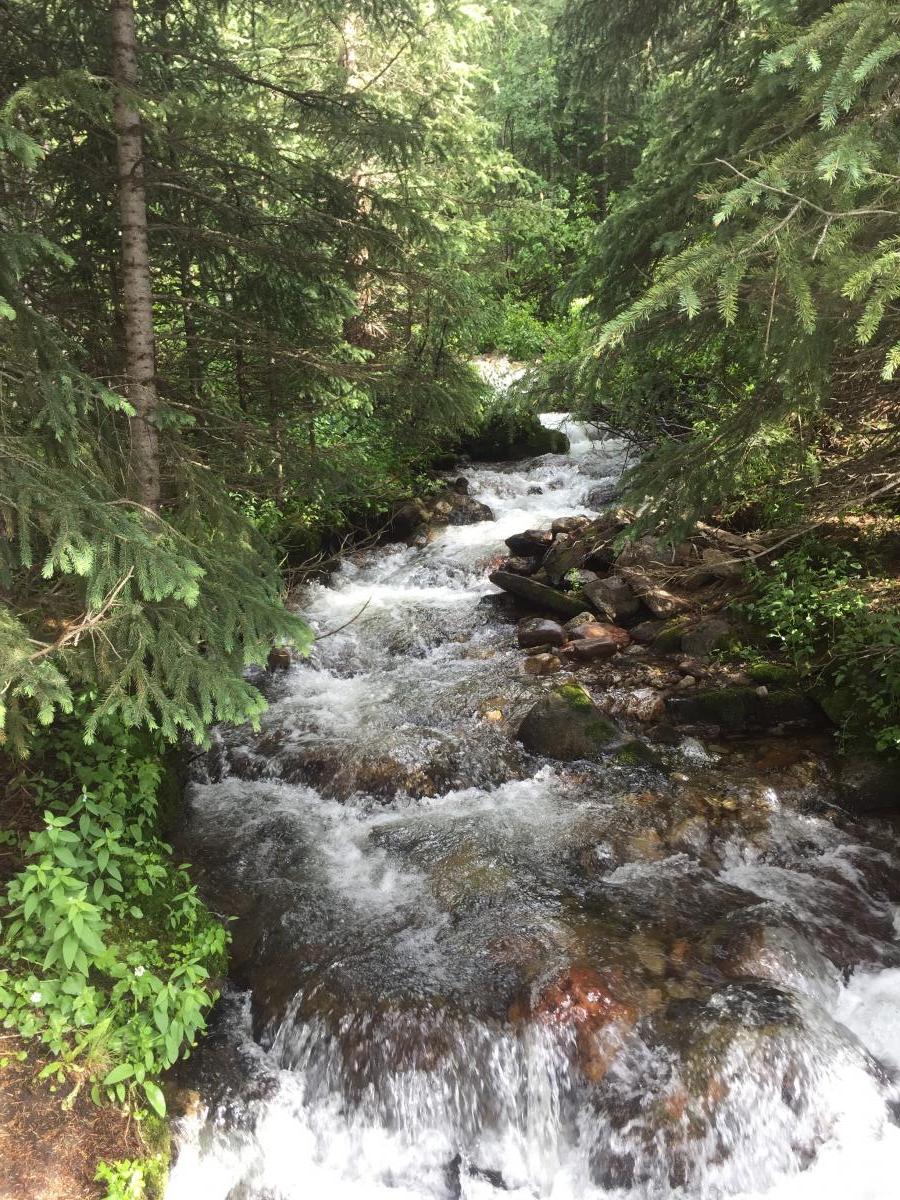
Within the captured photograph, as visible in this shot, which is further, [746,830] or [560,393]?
[746,830]

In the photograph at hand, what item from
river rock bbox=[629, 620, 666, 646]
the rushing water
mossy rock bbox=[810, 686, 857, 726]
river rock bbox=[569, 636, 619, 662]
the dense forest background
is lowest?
the rushing water

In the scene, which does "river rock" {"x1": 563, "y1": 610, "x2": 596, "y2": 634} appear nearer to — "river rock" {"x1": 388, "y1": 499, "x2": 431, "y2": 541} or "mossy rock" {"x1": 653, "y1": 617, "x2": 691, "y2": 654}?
"mossy rock" {"x1": 653, "y1": 617, "x2": 691, "y2": 654}

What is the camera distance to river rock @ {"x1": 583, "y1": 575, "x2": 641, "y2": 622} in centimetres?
948

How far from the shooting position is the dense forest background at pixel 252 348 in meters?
3.50

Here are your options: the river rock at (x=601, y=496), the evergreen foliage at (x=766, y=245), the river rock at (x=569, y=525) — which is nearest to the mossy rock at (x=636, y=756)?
the evergreen foliage at (x=766, y=245)

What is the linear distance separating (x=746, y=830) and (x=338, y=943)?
139 inches

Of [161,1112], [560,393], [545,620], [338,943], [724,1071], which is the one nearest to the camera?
[161,1112]

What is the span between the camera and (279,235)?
5969 millimetres

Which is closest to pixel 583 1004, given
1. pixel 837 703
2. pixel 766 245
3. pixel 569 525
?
pixel 837 703

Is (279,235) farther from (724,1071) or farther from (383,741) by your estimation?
(724,1071)

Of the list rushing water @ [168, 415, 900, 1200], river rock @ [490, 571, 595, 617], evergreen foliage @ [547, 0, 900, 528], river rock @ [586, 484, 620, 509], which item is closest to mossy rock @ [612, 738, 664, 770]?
rushing water @ [168, 415, 900, 1200]

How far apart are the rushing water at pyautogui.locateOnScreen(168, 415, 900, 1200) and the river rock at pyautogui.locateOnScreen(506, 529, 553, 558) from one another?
13.6 ft

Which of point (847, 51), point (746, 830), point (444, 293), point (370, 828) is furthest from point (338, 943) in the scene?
point (847, 51)

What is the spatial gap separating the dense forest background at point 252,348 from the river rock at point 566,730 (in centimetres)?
211
